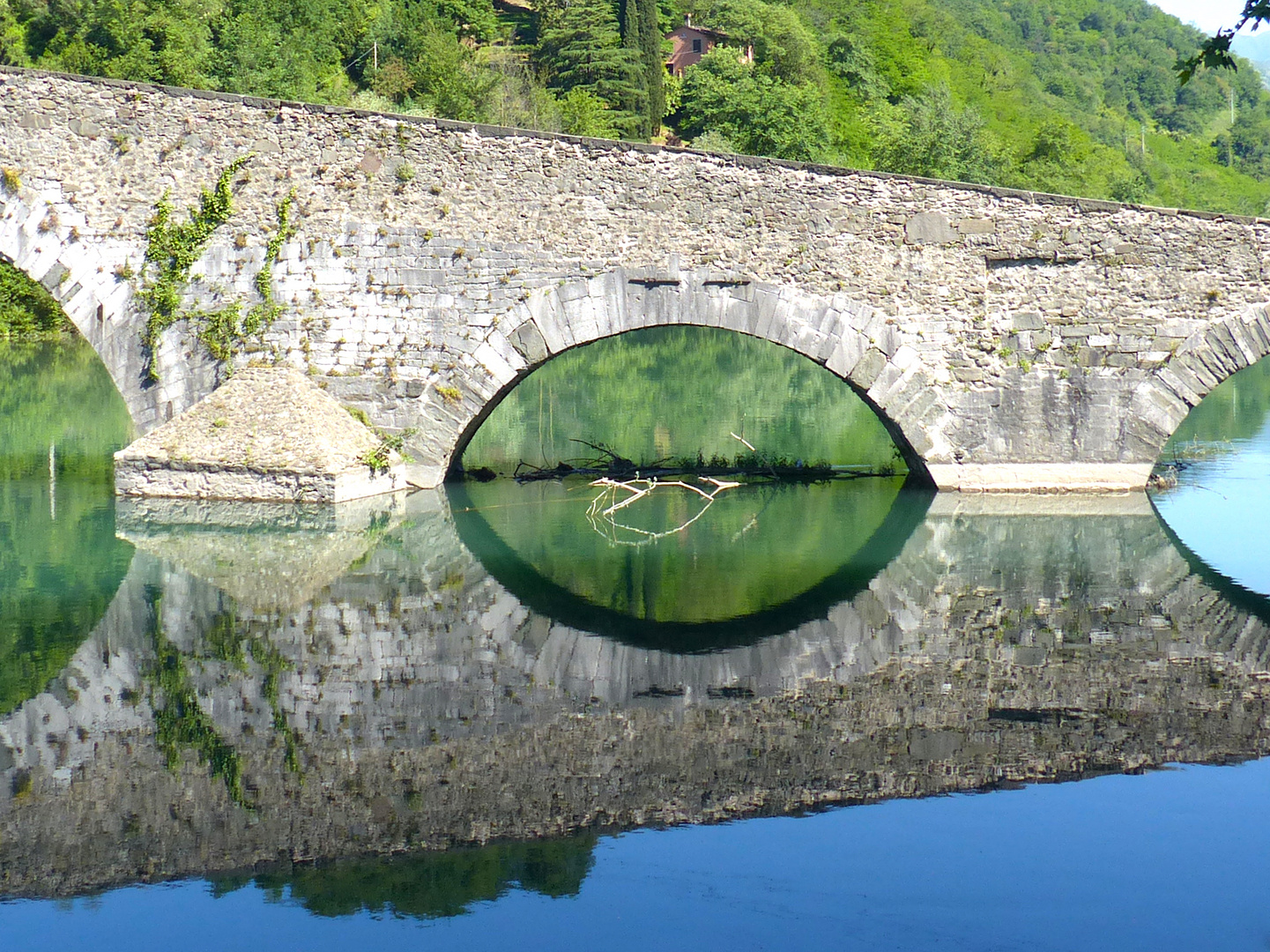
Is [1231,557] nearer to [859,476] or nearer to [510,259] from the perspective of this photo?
[859,476]

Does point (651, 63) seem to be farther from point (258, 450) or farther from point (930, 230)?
point (258, 450)

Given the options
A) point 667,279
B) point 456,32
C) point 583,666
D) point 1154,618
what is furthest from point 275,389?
point 456,32

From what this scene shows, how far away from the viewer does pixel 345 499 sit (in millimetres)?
11555

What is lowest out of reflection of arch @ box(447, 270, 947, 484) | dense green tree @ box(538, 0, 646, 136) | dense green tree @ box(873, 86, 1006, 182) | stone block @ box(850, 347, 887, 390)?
stone block @ box(850, 347, 887, 390)

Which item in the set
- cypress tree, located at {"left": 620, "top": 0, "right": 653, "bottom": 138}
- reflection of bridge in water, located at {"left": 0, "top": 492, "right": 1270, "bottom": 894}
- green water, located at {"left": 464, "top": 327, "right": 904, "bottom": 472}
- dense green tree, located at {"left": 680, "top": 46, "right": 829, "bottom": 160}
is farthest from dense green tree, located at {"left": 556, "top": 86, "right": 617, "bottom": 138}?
reflection of bridge in water, located at {"left": 0, "top": 492, "right": 1270, "bottom": 894}

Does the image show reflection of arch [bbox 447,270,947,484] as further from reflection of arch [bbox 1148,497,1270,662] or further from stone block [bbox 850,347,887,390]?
reflection of arch [bbox 1148,497,1270,662]

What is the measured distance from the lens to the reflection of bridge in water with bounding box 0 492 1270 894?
5031 millimetres

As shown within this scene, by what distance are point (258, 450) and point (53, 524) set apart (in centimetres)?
174

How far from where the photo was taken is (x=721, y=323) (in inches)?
460

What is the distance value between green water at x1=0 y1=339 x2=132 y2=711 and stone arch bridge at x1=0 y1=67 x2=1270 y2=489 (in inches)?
68.8

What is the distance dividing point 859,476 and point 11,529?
807 cm

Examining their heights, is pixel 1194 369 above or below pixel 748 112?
below

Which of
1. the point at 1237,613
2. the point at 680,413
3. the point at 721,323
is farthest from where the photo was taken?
the point at 680,413

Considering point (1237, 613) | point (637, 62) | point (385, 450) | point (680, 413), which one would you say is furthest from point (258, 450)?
point (637, 62)
